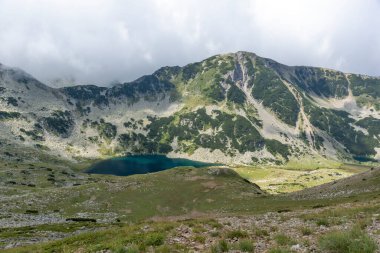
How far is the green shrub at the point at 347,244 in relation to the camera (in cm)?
1592

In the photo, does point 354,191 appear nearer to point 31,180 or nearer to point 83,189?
point 83,189

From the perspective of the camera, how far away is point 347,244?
1700 centimetres

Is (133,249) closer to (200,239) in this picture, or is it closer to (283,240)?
(200,239)

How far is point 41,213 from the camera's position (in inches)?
3221

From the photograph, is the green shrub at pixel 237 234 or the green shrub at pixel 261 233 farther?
the green shrub at pixel 261 233

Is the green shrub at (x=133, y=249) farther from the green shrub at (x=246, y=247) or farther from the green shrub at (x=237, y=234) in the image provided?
the green shrub at (x=237, y=234)

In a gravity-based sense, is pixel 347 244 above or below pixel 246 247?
above

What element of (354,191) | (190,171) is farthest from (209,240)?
(190,171)

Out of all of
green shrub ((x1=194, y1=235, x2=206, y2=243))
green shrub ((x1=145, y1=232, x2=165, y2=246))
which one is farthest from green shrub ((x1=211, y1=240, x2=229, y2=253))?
green shrub ((x1=145, y1=232, x2=165, y2=246))

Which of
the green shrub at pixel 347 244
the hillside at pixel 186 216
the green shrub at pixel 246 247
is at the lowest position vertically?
the hillside at pixel 186 216

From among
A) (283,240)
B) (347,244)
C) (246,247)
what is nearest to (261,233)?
(283,240)

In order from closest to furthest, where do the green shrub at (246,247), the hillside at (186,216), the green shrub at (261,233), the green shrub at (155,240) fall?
the green shrub at (246,247), the hillside at (186,216), the green shrub at (155,240), the green shrub at (261,233)


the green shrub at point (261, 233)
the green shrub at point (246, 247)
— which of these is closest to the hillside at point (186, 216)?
the green shrub at point (246, 247)

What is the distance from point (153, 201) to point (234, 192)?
915 inches
